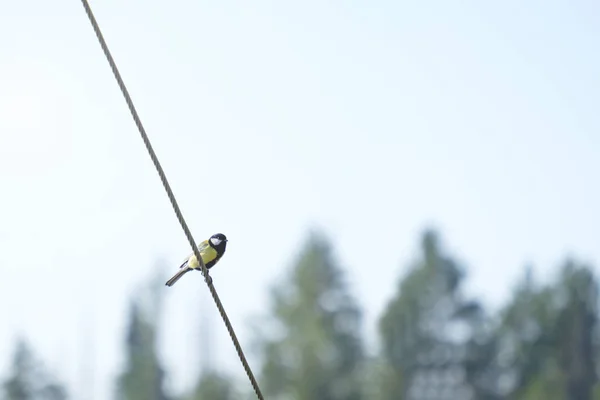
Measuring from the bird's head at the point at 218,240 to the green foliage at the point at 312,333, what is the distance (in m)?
38.4

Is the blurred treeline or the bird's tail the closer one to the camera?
the bird's tail

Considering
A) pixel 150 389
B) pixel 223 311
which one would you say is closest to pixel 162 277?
pixel 150 389

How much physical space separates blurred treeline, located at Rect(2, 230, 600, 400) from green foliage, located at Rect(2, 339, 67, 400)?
0.04 meters

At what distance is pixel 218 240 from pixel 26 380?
48.7m

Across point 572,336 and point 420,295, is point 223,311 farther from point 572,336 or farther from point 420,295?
point 572,336

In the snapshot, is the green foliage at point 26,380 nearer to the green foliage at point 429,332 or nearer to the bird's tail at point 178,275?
the green foliage at point 429,332

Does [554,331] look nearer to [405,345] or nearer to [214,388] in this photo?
[405,345]

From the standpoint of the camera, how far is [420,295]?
55.1 metres

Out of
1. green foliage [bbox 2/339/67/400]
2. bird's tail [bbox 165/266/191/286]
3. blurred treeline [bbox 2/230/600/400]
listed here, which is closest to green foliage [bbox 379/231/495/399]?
blurred treeline [bbox 2/230/600/400]

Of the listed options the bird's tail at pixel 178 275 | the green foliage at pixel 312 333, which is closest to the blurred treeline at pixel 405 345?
the green foliage at pixel 312 333

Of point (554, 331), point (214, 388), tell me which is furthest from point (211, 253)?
point (554, 331)

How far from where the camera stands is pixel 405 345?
54.9m

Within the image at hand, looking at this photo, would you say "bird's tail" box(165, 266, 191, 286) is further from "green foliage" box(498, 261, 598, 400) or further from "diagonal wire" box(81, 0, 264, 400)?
"green foliage" box(498, 261, 598, 400)

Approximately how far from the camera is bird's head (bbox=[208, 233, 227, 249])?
1116cm
